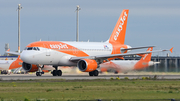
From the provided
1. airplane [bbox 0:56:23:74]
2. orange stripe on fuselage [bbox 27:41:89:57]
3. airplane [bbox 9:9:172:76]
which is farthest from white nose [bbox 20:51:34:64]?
airplane [bbox 0:56:23:74]

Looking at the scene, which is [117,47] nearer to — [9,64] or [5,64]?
[9,64]

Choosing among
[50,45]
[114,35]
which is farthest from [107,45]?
[50,45]

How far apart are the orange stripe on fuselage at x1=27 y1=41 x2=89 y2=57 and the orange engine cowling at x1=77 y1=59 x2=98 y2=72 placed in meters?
2.85

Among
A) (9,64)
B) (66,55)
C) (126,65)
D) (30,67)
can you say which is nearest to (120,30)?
(126,65)

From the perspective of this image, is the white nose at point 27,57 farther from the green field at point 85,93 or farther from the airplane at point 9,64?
the airplane at point 9,64

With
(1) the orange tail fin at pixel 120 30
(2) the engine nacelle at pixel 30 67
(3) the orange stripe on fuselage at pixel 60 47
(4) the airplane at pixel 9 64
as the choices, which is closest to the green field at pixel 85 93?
(3) the orange stripe on fuselage at pixel 60 47

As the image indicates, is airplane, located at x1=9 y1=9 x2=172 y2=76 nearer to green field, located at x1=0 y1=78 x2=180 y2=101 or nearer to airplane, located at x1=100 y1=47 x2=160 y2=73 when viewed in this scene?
airplane, located at x1=100 y1=47 x2=160 y2=73

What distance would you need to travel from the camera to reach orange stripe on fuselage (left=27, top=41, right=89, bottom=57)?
54.3 metres

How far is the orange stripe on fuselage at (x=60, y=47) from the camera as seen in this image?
54.3m

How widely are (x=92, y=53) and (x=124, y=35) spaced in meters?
10.2

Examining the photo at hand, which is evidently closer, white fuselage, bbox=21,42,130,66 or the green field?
the green field

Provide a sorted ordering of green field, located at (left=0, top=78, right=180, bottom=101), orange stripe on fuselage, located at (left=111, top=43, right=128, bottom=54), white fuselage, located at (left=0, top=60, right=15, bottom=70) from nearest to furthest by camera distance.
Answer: green field, located at (left=0, top=78, right=180, bottom=101) < orange stripe on fuselage, located at (left=111, top=43, right=128, bottom=54) < white fuselage, located at (left=0, top=60, right=15, bottom=70)

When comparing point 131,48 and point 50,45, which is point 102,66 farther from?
point 50,45

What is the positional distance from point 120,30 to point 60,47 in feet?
50.7
